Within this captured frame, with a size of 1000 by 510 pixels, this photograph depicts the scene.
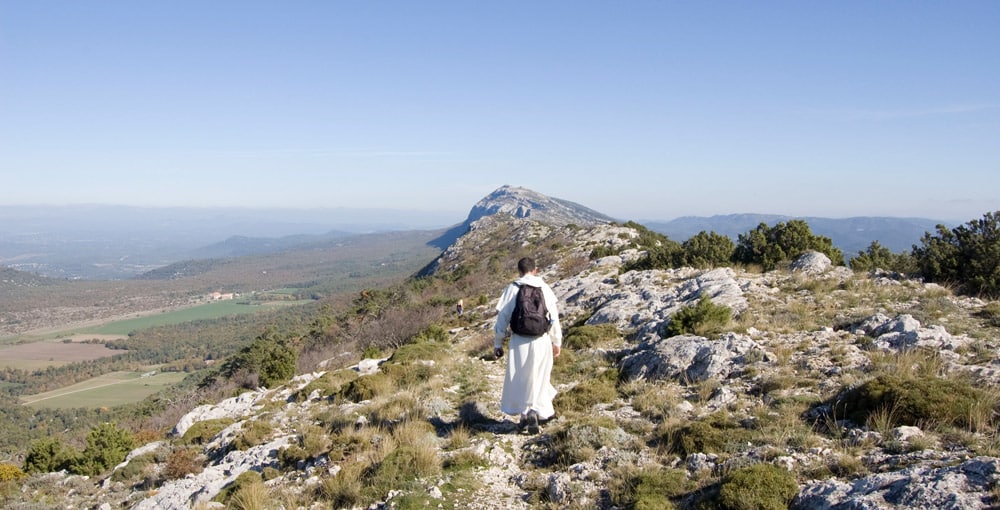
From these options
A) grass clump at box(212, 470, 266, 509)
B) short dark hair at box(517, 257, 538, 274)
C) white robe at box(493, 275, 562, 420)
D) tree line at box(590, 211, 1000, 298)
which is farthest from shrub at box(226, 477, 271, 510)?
tree line at box(590, 211, 1000, 298)

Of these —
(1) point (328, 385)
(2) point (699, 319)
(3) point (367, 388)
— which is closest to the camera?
(2) point (699, 319)

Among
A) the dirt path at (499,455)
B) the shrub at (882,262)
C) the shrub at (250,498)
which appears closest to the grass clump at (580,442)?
the dirt path at (499,455)

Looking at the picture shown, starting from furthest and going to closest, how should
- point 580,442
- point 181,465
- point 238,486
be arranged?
1. point 181,465
2. point 238,486
3. point 580,442

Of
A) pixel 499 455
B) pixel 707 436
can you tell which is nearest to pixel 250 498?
pixel 499 455

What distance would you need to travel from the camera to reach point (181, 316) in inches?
5418

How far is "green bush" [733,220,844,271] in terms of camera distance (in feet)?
60.8

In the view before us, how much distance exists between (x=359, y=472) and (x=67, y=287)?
235167 mm

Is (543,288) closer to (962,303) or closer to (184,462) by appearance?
(184,462)

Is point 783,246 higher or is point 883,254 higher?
point 783,246

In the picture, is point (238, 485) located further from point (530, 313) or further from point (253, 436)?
point (530, 313)

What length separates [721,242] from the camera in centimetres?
2166

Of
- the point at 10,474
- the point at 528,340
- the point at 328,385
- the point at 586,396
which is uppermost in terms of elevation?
the point at 528,340

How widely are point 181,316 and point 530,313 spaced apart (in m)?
160

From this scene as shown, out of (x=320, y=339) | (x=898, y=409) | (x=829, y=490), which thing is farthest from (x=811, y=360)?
(x=320, y=339)
